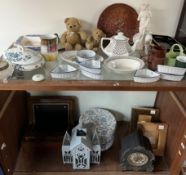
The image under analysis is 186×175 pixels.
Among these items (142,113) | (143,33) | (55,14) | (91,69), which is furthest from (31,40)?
(142,113)

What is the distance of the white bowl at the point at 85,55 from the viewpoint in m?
0.95

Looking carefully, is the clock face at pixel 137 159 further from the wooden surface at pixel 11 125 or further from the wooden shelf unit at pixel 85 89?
the wooden surface at pixel 11 125

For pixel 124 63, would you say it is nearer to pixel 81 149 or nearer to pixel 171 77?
pixel 171 77

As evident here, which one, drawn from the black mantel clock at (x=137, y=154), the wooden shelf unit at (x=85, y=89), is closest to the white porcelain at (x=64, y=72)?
the wooden shelf unit at (x=85, y=89)

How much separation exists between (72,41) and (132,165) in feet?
2.32

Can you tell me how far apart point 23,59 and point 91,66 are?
272 millimetres

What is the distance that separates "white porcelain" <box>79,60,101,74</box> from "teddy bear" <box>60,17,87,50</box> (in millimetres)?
180

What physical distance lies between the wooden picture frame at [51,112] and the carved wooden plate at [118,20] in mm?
492

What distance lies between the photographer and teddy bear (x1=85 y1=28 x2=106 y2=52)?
1.06 m

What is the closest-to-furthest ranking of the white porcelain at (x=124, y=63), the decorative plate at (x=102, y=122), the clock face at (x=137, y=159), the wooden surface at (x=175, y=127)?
the white porcelain at (x=124, y=63), the wooden surface at (x=175, y=127), the clock face at (x=137, y=159), the decorative plate at (x=102, y=122)

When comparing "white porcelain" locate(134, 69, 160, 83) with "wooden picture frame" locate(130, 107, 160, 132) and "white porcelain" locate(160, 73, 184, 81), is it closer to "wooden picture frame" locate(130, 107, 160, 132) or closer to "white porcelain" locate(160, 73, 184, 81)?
"white porcelain" locate(160, 73, 184, 81)

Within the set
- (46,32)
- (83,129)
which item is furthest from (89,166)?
(46,32)

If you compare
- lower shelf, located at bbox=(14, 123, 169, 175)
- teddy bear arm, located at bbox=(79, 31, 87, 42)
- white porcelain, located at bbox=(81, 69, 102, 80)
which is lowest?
lower shelf, located at bbox=(14, 123, 169, 175)

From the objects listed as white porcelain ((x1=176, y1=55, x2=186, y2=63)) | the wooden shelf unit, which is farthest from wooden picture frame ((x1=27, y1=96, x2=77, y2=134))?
white porcelain ((x1=176, y1=55, x2=186, y2=63))
